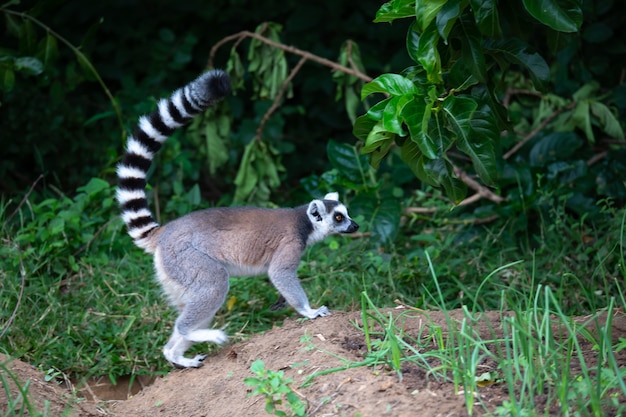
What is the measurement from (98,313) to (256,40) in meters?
2.67

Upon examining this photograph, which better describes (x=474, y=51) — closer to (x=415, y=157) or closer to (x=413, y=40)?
(x=413, y=40)

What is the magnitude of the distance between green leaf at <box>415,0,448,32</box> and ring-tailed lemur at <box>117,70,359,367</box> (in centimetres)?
150

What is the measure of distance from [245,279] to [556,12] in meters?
3.07

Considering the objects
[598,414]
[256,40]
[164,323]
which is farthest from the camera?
[256,40]

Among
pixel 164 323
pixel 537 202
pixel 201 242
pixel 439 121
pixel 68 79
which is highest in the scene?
pixel 68 79

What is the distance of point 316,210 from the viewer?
507 cm

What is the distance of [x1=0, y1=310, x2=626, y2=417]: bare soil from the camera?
3.27m

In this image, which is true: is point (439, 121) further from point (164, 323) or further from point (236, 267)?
point (164, 323)

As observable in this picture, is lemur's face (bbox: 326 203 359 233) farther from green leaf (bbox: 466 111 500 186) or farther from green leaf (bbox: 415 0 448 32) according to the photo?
green leaf (bbox: 415 0 448 32)

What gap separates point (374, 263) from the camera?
575 centimetres

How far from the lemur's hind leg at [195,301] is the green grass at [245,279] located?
12.8 inches

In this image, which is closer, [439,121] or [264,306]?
[439,121]

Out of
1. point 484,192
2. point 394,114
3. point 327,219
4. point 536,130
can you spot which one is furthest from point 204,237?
point 536,130

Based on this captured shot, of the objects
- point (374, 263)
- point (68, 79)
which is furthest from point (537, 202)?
point (68, 79)
